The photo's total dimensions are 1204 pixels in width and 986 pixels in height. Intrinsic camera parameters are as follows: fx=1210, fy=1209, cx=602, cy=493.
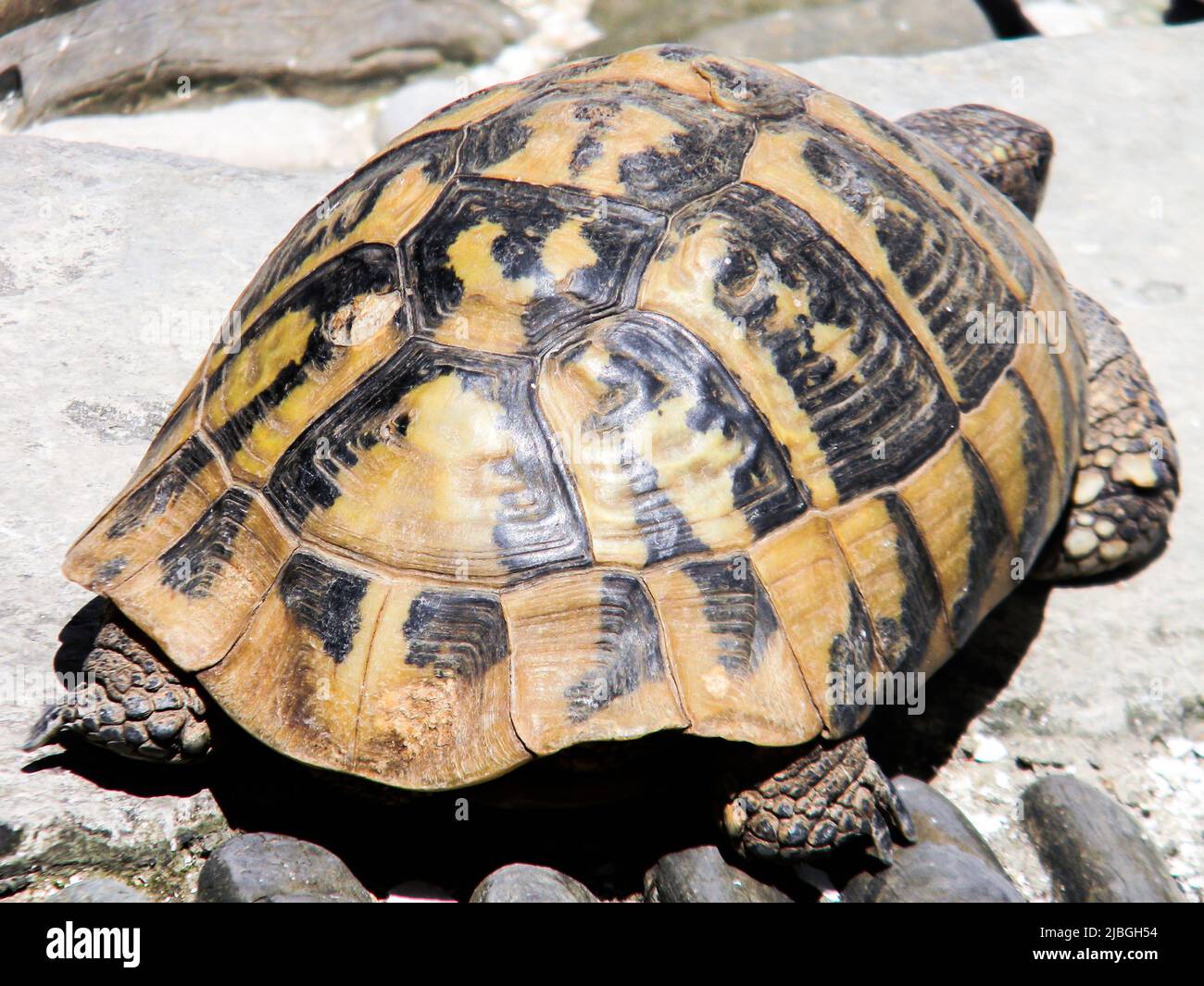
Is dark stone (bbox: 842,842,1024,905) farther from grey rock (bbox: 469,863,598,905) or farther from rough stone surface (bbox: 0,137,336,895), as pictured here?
rough stone surface (bbox: 0,137,336,895)

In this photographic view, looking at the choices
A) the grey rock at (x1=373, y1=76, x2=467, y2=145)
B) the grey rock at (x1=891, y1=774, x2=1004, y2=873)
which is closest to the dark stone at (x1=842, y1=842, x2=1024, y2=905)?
the grey rock at (x1=891, y1=774, x2=1004, y2=873)

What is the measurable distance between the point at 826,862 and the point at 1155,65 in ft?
16.6

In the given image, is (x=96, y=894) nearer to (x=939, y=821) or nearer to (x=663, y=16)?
(x=939, y=821)

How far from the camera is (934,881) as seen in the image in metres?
2.64

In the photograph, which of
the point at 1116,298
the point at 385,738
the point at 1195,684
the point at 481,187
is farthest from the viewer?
the point at 1116,298

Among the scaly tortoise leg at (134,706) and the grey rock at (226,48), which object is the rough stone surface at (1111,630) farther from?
Answer: the grey rock at (226,48)

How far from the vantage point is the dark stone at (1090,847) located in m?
2.79

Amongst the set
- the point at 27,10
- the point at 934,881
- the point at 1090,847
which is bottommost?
the point at 1090,847

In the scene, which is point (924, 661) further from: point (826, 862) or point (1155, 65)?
point (1155, 65)

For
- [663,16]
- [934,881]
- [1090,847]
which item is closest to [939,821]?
[934,881]

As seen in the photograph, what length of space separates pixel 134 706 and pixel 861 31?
6.85 meters

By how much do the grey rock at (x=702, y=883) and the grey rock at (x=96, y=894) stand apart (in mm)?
1096
